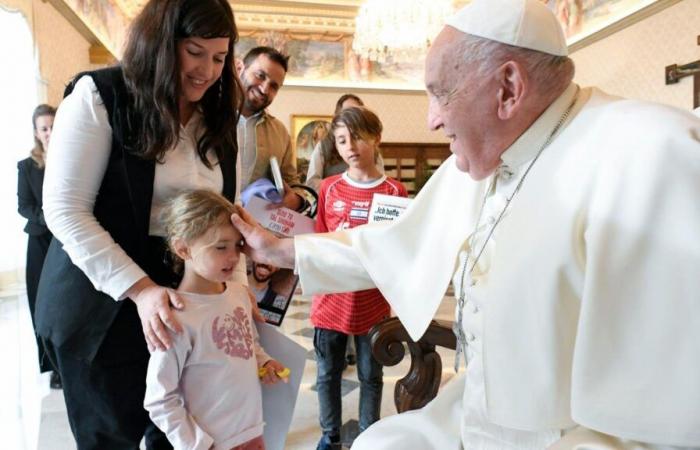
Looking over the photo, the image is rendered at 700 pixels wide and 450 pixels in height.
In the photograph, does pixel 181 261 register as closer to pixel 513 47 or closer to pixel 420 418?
pixel 420 418

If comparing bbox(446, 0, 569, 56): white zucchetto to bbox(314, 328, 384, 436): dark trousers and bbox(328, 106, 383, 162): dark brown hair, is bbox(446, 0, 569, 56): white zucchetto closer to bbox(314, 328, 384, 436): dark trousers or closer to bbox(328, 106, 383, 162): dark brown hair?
bbox(328, 106, 383, 162): dark brown hair

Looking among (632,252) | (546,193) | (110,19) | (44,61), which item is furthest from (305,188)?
(110,19)

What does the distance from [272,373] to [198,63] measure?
994mm

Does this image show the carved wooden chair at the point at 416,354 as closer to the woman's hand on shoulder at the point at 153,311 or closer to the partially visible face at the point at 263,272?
the woman's hand on shoulder at the point at 153,311

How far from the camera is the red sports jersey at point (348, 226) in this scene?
2.65m

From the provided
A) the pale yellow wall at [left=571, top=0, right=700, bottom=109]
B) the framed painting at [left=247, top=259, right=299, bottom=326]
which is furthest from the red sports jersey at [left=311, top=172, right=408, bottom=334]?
the pale yellow wall at [left=571, top=0, right=700, bottom=109]

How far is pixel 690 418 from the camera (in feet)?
2.96

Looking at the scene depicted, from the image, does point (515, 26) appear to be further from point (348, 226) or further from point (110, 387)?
point (348, 226)

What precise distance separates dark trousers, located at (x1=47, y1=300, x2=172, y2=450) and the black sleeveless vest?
41 mm

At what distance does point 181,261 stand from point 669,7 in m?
8.08

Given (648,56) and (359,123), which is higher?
(648,56)

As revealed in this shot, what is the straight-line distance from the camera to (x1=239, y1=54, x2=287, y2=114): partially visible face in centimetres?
269

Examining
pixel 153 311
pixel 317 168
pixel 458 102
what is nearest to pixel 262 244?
pixel 153 311

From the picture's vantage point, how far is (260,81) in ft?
8.89
